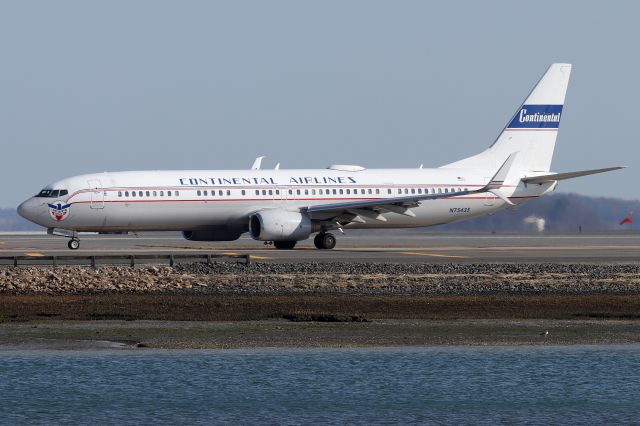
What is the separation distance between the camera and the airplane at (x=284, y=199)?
176 ft

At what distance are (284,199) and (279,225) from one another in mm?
2814

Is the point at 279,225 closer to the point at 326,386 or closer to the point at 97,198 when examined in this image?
the point at 97,198

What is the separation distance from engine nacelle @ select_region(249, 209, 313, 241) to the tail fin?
10.7m

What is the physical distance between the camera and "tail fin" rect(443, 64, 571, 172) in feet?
203

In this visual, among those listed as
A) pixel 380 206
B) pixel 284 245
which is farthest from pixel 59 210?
pixel 380 206

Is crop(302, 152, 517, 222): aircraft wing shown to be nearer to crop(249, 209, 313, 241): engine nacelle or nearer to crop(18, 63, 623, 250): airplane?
crop(18, 63, 623, 250): airplane

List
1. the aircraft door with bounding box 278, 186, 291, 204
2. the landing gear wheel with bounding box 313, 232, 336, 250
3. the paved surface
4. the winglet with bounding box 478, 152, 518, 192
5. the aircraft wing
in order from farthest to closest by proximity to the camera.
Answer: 1. the aircraft door with bounding box 278, 186, 291, 204
2. the winglet with bounding box 478, 152, 518, 192
3. the landing gear wheel with bounding box 313, 232, 336, 250
4. the aircraft wing
5. the paved surface

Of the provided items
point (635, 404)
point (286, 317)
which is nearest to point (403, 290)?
point (286, 317)

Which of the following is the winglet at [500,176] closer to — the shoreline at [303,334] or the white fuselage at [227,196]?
the white fuselage at [227,196]

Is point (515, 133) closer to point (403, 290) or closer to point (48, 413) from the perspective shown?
point (403, 290)

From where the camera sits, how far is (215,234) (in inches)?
2221

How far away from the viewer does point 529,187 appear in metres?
60.1

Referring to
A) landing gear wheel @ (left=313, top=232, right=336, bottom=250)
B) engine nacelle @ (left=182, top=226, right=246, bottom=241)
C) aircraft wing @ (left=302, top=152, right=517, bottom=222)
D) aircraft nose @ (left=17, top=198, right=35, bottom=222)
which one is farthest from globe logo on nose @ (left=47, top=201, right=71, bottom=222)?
landing gear wheel @ (left=313, top=232, right=336, bottom=250)

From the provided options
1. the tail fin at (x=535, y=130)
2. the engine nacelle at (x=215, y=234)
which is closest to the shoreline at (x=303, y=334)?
the engine nacelle at (x=215, y=234)
